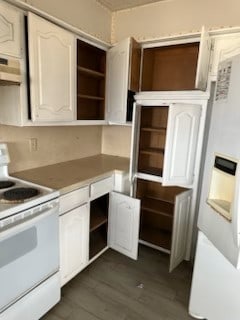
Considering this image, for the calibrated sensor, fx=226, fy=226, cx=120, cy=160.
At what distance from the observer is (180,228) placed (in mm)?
2092

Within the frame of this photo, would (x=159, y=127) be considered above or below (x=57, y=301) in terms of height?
above

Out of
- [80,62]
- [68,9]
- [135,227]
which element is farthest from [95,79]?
[135,227]

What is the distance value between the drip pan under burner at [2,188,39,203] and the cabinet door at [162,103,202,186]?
3.80ft

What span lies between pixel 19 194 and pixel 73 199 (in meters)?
0.44

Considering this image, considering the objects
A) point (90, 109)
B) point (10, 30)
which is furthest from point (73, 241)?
point (10, 30)

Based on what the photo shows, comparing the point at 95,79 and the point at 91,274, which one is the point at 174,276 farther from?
the point at 95,79

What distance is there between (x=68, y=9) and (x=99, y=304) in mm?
2583

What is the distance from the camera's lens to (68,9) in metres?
2.12

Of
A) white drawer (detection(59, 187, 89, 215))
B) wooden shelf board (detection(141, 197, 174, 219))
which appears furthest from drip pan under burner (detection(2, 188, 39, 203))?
wooden shelf board (detection(141, 197, 174, 219))

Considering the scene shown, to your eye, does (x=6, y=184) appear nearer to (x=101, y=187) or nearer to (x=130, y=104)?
(x=101, y=187)

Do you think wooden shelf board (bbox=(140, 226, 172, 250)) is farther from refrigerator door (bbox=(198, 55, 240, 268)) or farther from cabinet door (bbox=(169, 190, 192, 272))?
refrigerator door (bbox=(198, 55, 240, 268))

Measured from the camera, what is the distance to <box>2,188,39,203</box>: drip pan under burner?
1340 mm

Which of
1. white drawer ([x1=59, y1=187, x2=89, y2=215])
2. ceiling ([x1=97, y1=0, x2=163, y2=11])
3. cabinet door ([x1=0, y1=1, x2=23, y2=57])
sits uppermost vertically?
ceiling ([x1=97, y1=0, x2=163, y2=11])

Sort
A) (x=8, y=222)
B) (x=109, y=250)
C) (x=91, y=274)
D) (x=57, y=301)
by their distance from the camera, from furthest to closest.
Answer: (x=109, y=250)
(x=91, y=274)
(x=57, y=301)
(x=8, y=222)
